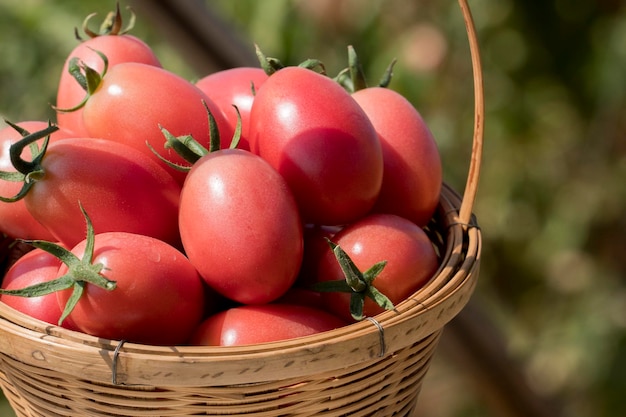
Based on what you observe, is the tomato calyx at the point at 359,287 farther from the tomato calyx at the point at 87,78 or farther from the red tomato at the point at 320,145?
the tomato calyx at the point at 87,78

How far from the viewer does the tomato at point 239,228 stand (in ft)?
2.09

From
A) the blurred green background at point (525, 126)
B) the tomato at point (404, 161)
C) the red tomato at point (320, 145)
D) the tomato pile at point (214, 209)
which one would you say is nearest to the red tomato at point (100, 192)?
the tomato pile at point (214, 209)

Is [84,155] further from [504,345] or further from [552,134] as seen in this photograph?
[552,134]

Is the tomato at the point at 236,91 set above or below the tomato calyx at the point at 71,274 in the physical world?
above

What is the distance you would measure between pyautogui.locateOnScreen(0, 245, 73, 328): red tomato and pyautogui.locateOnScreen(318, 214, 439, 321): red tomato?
24 cm

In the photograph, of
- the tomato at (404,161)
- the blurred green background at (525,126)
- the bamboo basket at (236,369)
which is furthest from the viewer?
the blurred green background at (525,126)

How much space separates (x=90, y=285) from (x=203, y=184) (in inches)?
5.0

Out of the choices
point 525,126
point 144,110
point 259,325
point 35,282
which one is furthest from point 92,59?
point 525,126

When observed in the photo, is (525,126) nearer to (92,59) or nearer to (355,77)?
(355,77)

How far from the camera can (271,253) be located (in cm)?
64

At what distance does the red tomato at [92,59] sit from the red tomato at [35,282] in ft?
0.50

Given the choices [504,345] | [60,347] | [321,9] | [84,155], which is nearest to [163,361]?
[60,347]

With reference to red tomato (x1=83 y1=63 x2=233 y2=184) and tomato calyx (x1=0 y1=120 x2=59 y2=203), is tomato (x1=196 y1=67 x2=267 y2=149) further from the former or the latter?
tomato calyx (x1=0 y1=120 x2=59 y2=203)

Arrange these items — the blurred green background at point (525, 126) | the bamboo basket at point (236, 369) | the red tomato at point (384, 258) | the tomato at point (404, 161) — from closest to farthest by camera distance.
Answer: the bamboo basket at point (236, 369) < the red tomato at point (384, 258) < the tomato at point (404, 161) < the blurred green background at point (525, 126)
